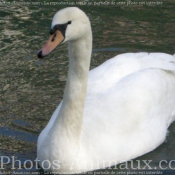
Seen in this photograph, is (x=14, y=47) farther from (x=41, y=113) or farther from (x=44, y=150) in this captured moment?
(x=44, y=150)

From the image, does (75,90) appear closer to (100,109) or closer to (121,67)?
(100,109)

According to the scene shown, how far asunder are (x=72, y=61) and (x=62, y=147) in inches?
39.5

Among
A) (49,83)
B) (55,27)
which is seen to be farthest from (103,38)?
(55,27)

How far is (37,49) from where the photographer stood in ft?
36.6

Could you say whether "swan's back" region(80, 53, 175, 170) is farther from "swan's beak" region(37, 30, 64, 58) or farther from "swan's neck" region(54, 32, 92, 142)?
"swan's beak" region(37, 30, 64, 58)

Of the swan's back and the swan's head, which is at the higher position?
the swan's head

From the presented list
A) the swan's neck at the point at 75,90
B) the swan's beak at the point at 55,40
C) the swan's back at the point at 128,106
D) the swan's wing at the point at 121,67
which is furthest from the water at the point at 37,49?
the swan's beak at the point at 55,40

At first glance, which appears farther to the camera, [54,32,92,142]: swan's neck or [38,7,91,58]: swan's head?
[54,32,92,142]: swan's neck

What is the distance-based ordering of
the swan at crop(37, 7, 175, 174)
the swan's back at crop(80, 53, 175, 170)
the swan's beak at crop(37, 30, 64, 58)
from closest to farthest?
the swan's beak at crop(37, 30, 64, 58), the swan at crop(37, 7, 175, 174), the swan's back at crop(80, 53, 175, 170)

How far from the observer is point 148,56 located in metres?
8.73

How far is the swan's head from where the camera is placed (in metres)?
6.15

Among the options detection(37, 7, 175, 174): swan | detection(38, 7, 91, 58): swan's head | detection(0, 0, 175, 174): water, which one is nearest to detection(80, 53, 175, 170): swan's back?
detection(37, 7, 175, 174): swan

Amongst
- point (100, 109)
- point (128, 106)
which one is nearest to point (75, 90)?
point (100, 109)

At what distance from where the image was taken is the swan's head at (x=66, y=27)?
615cm
